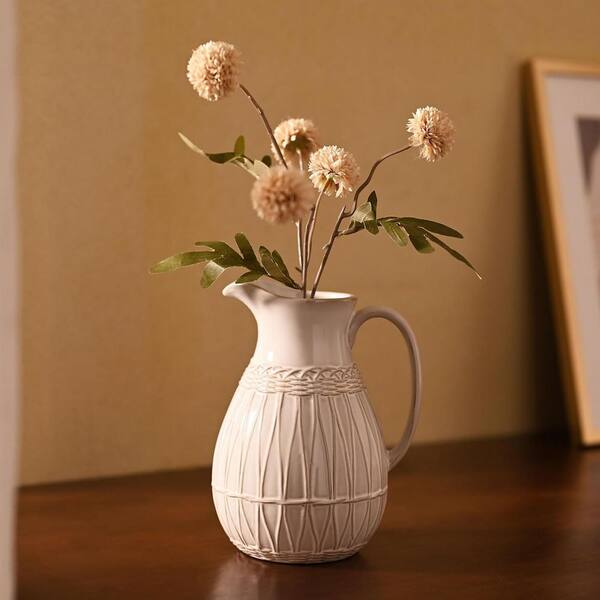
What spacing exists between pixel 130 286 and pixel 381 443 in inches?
19.6

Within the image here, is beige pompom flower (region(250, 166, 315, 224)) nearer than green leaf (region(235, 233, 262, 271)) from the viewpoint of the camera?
Yes

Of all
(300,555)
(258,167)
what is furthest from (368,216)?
(300,555)

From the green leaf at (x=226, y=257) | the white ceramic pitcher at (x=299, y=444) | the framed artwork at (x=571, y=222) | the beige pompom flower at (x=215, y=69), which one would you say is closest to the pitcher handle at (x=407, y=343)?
the white ceramic pitcher at (x=299, y=444)

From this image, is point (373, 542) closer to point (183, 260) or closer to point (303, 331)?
point (303, 331)

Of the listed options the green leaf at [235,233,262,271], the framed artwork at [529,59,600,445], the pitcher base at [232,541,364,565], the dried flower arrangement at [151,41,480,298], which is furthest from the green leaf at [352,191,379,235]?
the framed artwork at [529,59,600,445]

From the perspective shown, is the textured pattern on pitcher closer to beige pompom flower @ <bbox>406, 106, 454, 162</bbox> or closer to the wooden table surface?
the wooden table surface

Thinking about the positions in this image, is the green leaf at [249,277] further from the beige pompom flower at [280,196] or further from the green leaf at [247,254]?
the beige pompom flower at [280,196]

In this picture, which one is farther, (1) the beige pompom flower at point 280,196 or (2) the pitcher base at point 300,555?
(2) the pitcher base at point 300,555

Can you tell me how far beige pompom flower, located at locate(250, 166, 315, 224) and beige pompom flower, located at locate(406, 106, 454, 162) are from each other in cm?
18

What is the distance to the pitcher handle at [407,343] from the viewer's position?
3.14 ft

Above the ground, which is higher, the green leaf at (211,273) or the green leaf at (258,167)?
the green leaf at (258,167)

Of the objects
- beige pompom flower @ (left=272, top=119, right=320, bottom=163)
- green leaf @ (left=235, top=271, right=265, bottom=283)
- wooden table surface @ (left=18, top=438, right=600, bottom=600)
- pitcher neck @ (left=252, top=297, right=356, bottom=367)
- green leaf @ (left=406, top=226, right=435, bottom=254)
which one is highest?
beige pompom flower @ (left=272, top=119, right=320, bottom=163)

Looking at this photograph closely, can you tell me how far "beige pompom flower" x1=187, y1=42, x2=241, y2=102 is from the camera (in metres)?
0.86

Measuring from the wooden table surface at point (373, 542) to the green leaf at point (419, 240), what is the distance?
30 centimetres
